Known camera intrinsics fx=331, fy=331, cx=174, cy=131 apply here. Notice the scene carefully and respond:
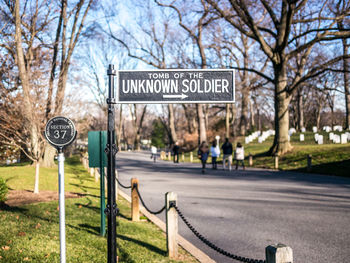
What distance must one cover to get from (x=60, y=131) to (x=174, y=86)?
1471mm

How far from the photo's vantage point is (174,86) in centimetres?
335

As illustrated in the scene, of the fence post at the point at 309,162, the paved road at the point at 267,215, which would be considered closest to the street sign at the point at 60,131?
the paved road at the point at 267,215

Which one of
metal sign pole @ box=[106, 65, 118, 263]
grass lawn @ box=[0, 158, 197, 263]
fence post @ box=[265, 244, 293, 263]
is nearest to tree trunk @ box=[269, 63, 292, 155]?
grass lawn @ box=[0, 158, 197, 263]

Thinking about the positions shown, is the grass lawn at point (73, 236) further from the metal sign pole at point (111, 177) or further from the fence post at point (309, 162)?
the fence post at point (309, 162)

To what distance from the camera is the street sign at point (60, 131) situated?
12.5 feet

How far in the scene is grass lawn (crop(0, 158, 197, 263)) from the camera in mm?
5020

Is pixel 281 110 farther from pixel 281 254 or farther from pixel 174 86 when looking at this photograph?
pixel 281 254

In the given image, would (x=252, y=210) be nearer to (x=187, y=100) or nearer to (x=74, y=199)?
(x=74, y=199)

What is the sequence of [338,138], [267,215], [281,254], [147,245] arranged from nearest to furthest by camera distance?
[281,254], [147,245], [267,215], [338,138]

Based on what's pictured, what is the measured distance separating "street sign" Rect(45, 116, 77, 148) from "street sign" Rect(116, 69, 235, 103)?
0.87 metres

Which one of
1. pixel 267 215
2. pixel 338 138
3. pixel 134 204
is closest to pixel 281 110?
pixel 338 138

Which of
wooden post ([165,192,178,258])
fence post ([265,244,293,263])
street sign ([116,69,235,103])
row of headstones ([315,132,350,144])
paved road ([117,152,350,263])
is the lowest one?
paved road ([117,152,350,263])

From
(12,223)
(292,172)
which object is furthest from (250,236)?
(292,172)

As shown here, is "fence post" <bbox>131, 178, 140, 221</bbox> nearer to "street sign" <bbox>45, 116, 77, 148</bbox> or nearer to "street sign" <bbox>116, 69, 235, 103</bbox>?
"street sign" <bbox>45, 116, 77, 148</bbox>
